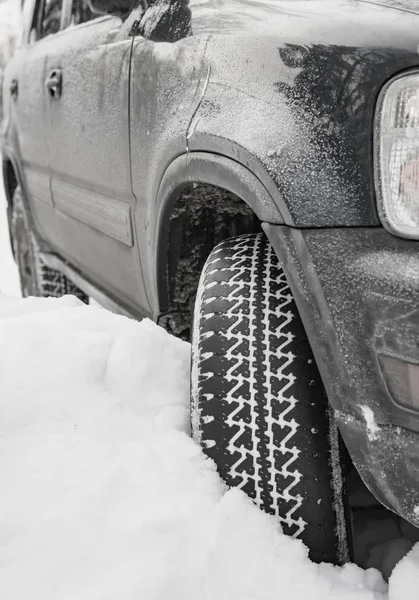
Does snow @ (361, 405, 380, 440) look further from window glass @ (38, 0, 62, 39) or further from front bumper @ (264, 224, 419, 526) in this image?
window glass @ (38, 0, 62, 39)

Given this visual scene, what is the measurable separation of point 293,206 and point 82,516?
2.54ft

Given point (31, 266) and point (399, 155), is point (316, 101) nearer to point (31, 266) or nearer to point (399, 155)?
point (399, 155)

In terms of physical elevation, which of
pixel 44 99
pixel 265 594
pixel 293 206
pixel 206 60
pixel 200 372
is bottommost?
pixel 265 594

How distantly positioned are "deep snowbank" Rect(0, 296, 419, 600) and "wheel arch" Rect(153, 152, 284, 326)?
0.84 feet

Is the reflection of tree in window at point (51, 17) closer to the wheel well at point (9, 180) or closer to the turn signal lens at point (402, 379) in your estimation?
the wheel well at point (9, 180)

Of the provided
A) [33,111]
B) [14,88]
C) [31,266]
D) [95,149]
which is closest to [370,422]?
[95,149]

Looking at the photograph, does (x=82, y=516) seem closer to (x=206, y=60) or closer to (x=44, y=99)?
(x=206, y=60)

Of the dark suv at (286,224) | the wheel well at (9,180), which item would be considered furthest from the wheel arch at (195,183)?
the wheel well at (9,180)

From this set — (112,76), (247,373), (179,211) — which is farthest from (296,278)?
(112,76)

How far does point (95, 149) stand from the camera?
2445mm

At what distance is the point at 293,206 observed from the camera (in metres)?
1.34

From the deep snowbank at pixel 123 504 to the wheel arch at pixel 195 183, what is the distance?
10.1 inches

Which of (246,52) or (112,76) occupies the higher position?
(246,52)

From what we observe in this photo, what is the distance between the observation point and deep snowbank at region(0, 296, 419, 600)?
1400 millimetres
